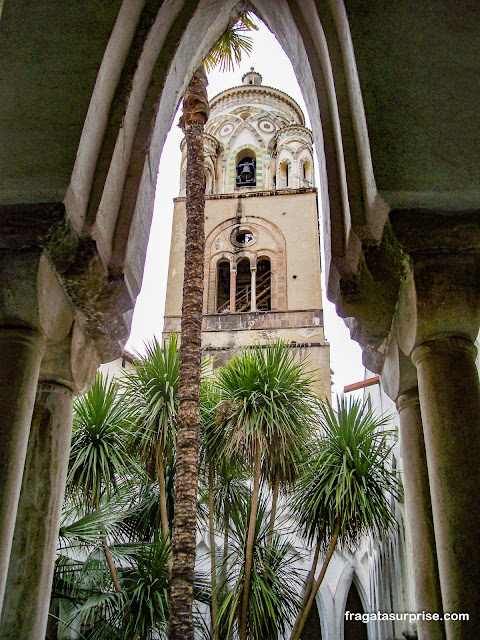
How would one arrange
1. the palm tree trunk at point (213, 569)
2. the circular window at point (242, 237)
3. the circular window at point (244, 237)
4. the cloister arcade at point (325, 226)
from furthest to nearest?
1. the circular window at point (244, 237)
2. the circular window at point (242, 237)
3. the palm tree trunk at point (213, 569)
4. the cloister arcade at point (325, 226)

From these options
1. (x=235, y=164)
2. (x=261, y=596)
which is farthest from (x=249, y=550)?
(x=235, y=164)

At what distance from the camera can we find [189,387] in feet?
24.8

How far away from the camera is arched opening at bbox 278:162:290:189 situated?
27045 millimetres

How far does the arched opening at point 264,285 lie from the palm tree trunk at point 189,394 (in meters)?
14.8

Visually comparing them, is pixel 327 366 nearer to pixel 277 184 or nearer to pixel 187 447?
pixel 277 184

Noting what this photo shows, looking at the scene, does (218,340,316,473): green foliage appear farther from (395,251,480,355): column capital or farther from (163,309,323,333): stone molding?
(163,309,323,333): stone molding

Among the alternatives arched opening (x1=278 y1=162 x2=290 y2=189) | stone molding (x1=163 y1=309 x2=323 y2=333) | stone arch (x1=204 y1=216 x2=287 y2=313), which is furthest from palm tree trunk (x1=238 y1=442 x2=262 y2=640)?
arched opening (x1=278 y1=162 x2=290 y2=189)

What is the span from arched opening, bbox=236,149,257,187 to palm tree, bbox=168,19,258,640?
17.4 m

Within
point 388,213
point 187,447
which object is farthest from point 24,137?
point 187,447

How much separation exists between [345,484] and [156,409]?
2.52 m

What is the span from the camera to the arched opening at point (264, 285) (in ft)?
80.9

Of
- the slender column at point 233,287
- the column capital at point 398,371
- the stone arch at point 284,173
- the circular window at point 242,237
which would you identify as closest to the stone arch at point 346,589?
the column capital at point 398,371

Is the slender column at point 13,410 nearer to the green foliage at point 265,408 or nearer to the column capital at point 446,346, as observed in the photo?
the column capital at point 446,346

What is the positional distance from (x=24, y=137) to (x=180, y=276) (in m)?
22.1
